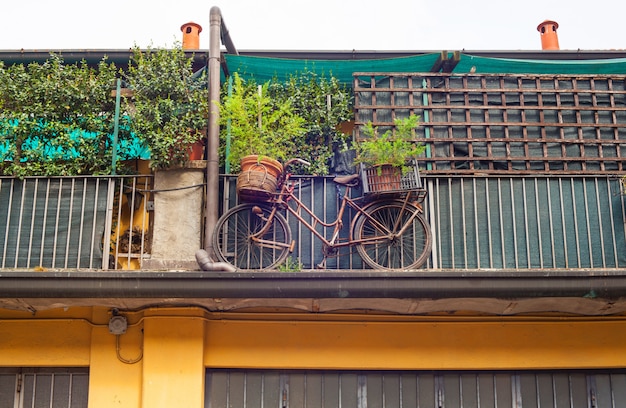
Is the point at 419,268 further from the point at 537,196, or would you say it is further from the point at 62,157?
the point at 62,157

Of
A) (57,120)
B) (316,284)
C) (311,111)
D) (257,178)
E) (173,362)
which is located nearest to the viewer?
(316,284)

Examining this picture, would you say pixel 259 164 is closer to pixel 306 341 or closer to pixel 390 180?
pixel 390 180

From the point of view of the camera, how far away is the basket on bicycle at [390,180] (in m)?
8.28

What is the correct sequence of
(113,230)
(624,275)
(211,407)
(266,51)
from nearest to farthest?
(624,275), (211,407), (113,230), (266,51)

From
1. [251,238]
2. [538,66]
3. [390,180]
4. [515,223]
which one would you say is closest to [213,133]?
[251,238]

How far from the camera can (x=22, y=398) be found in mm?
8172

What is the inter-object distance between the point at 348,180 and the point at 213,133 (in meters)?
1.71

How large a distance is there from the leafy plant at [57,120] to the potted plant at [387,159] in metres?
3.17

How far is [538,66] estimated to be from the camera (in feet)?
32.2

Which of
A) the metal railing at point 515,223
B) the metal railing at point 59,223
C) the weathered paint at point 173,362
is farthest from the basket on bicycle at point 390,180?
the metal railing at point 59,223

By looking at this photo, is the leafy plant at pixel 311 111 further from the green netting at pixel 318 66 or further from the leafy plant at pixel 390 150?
the leafy plant at pixel 390 150

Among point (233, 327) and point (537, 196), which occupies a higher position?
point (537, 196)

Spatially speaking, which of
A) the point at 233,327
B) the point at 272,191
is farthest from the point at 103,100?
the point at 233,327

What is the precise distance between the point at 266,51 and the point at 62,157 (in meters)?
3.12
